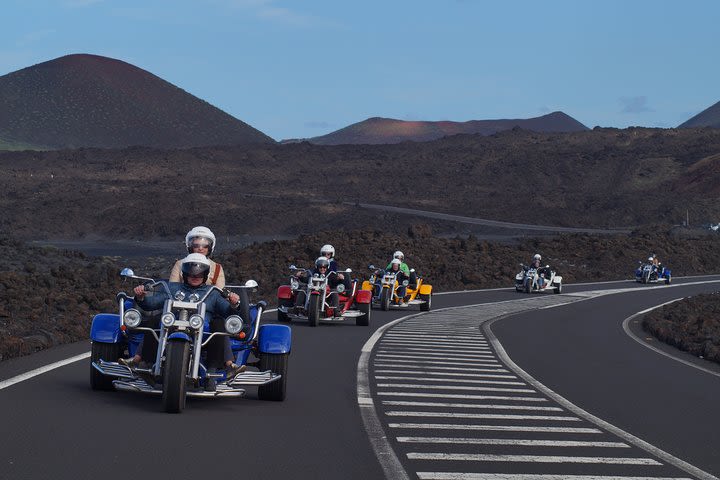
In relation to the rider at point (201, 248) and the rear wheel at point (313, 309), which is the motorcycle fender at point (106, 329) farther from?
the rear wheel at point (313, 309)

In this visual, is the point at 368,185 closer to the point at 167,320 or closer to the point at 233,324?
the point at 233,324

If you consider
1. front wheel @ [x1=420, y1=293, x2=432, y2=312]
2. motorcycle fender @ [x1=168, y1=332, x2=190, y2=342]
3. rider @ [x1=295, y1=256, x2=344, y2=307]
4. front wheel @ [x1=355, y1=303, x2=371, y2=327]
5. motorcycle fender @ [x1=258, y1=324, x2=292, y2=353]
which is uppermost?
motorcycle fender @ [x1=168, y1=332, x2=190, y2=342]

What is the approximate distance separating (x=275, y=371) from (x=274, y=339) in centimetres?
39

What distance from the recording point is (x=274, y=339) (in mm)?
13539

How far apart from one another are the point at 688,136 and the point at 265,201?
69.5 metres

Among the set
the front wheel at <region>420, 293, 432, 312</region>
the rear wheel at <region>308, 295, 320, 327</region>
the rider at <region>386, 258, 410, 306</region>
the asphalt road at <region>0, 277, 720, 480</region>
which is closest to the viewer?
the asphalt road at <region>0, 277, 720, 480</region>

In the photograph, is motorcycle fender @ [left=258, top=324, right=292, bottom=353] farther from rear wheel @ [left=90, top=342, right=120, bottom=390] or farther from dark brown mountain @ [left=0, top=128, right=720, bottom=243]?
dark brown mountain @ [left=0, top=128, right=720, bottom=243]

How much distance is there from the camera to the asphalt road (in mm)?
9406

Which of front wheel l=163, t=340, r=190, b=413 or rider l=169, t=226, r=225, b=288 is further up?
rider l=169, t=226, r=225, b=288

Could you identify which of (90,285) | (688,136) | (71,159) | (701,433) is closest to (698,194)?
(688,136)

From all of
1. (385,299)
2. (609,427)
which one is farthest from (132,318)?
(385,299)

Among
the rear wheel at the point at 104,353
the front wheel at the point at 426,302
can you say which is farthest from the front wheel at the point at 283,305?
the rear wheel at the point at 104,353

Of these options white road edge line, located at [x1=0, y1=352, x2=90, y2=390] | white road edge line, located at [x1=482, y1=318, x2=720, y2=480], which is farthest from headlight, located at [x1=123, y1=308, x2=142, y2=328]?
white road edge line, located at [x1=482, y1=318, x2=720, y2=480]

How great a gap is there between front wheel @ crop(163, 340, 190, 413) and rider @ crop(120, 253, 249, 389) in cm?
88
